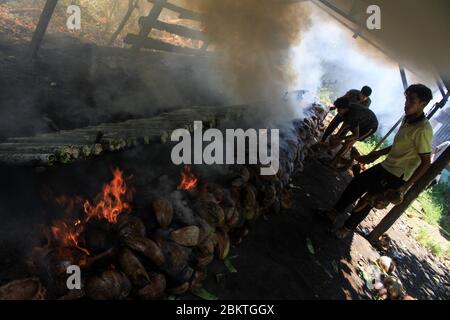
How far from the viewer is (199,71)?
9.38m

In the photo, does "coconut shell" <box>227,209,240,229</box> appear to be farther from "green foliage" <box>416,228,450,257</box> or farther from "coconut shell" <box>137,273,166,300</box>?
"green foliage" <box>416,228,450,257</box>

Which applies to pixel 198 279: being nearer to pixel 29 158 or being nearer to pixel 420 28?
pixel 29 158

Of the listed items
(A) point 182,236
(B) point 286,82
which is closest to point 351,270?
(A) point 182,236

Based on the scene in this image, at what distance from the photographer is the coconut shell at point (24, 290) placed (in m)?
2.37

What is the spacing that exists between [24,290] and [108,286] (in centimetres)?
63

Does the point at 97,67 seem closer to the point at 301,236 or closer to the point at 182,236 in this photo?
the point at 182,236

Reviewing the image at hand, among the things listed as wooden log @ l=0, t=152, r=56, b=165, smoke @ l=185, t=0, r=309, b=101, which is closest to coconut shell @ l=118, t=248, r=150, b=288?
wooden log @ l=0, t=152, r=56, b=165

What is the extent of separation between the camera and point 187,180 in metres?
4.20

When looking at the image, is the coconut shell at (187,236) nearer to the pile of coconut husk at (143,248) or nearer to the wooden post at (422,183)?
the pile of coconut husk at (143,248)

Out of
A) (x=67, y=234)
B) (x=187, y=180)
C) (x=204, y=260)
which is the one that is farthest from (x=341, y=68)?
(x=67, y=234)

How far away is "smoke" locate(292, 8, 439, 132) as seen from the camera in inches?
539
